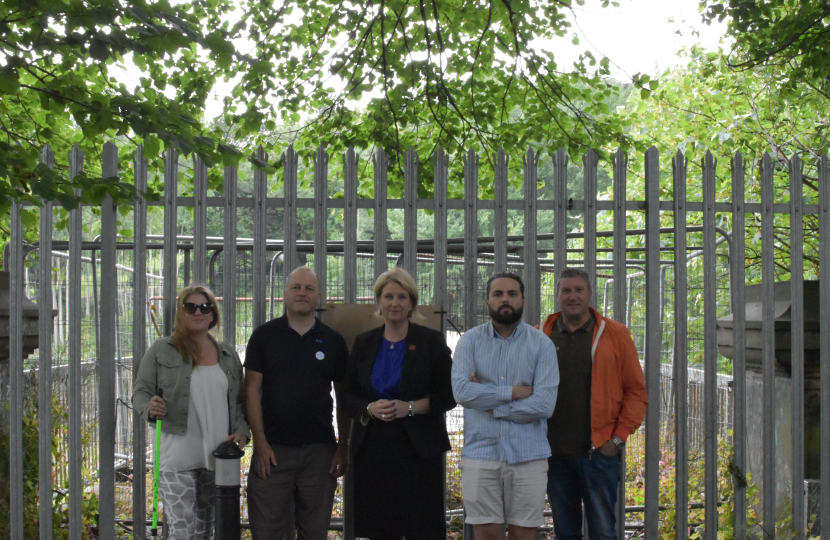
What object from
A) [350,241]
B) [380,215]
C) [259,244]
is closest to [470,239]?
[380,215]

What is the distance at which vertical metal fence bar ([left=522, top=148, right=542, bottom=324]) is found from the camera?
15.5 feet

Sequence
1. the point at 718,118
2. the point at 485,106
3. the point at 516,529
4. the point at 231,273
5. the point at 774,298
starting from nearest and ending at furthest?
1. the point at 516,529
2. the point at 231,273
3. the point at 774,298
4. the point at 485,106
5. the point at 718,118

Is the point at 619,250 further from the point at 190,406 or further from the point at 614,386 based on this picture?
the point at 190,406

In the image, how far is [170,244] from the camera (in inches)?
182

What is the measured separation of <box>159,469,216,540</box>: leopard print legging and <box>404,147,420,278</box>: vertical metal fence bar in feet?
5.77

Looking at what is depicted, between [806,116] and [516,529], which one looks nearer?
[516,529]

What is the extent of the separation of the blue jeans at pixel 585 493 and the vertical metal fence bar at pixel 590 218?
1.10m

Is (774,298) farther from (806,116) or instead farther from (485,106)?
(806,116)

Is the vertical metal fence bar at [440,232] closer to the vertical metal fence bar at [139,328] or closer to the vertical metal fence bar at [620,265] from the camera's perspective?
the vertical metal fence bar at [620,265]

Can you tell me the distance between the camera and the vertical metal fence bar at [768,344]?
4.86 meters

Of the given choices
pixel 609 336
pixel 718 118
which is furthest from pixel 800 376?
pixel 718 118

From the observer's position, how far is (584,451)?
4.28 meters

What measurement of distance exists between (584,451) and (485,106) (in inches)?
194

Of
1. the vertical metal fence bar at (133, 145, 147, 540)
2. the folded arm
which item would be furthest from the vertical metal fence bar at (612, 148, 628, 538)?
the vertical metal fence bar at (133, 145, 147, 540)
